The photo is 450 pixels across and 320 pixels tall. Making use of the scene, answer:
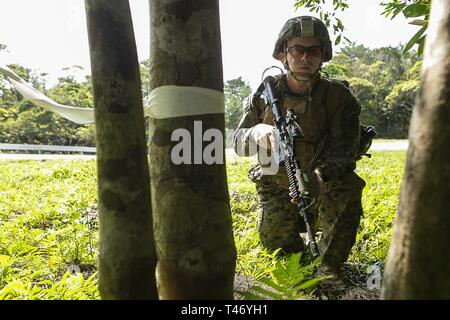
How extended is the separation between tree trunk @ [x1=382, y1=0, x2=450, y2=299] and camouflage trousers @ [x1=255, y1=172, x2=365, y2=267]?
1743 millimetres

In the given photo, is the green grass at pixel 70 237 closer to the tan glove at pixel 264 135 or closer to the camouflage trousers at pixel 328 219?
the camouflage trousers at pixel 328 219

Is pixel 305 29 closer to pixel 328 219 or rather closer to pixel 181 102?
pixel 328 219

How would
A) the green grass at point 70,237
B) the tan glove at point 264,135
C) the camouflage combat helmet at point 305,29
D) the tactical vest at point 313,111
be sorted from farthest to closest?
the tactical vest at point 313,111, the camouflage combat helmet at point 305,29, the tan glove at point 264,135, the green grass at point 70,237

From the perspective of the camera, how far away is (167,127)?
1.25 meters

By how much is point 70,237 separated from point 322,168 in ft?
7.07

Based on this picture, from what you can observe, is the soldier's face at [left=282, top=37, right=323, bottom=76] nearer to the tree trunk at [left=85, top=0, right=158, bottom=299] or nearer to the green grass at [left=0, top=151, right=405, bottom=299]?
the green grass at [left=0, top=151, right=405, bottom=299]

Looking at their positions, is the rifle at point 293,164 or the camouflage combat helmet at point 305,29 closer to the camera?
the rifle at point 293,164

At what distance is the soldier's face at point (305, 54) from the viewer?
276cm

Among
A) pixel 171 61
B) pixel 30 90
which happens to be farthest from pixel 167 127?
pixel 30 90

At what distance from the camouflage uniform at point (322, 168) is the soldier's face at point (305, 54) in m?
0.15

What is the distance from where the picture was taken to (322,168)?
8.66ft

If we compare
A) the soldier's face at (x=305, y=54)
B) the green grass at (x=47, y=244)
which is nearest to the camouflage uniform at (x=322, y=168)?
the soldier's face at (x=305, y=54)
